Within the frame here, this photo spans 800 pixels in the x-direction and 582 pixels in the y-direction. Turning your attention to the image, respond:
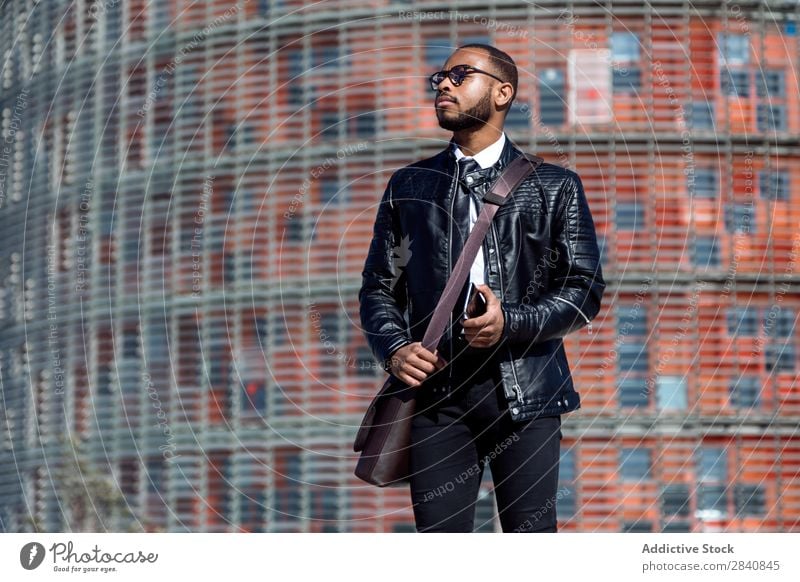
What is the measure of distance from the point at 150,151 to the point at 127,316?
134 inches

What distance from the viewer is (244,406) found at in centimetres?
3050

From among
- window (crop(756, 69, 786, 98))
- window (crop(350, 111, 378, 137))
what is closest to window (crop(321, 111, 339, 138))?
window (crop(350, 111, 378, 137))

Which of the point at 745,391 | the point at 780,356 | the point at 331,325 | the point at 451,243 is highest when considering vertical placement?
the point at 451,243

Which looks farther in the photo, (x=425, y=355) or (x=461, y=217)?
(x=461, y=217)

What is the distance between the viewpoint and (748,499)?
29.4 meters

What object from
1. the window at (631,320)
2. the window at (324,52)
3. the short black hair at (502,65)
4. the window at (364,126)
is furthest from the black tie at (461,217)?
the window at (364,126)

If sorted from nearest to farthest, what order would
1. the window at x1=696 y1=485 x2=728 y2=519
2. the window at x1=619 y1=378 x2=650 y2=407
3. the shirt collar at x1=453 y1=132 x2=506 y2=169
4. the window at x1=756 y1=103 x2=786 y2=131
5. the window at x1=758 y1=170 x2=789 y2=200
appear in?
the shirt collar at x1=453 y1=132 x2=506 y2=169
the window at x1=696 y1=485 x2=728 y2=519
the window at x1=619 y1=378 x2=650 y2=407
the window at x1=758 y1=170 x2=789 y2=200
the window at x1=756 y1=103 x2=786 y2=131

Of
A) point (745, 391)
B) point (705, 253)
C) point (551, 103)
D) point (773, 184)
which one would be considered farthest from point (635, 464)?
point (551, 103)

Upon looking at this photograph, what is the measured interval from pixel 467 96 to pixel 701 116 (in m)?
24.9

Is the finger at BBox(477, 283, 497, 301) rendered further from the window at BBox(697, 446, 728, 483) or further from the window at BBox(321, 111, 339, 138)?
the window at BBox(697, 446, 728, 483)

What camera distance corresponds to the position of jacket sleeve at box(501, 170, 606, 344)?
18.0 feet

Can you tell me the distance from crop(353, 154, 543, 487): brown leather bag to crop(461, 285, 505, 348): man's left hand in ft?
0.73

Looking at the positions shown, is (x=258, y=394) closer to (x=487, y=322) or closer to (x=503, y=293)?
(x=503, y=293)
